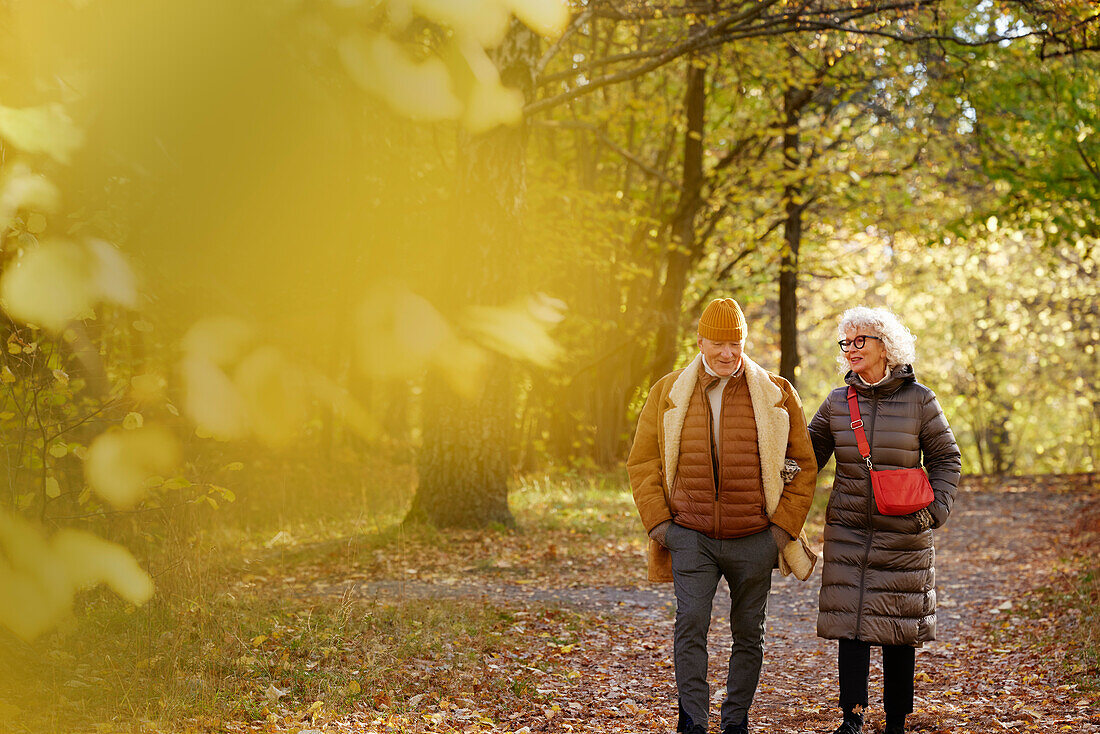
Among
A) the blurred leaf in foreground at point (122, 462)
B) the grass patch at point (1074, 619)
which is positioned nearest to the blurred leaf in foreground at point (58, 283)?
the blurred leaf in foreground at point (122, 462)

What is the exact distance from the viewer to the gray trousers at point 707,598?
4762 millimetres

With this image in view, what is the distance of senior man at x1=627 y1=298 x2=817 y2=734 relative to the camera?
4742mm

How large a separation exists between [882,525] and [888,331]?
0.99m

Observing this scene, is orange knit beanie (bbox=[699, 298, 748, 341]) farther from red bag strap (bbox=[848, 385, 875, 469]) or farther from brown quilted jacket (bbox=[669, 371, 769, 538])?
red bag strap (bbox=[848, 385, 875, 469])

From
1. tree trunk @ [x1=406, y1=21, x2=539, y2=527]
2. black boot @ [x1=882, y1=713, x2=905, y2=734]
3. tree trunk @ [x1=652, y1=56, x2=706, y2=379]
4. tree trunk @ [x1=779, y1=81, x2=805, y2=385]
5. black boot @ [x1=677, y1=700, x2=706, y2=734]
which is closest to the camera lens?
black boot @ [x1=677, y1=700, x2=706, y2=734]

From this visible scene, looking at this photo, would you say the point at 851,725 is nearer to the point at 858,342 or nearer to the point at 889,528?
the point at 889,528

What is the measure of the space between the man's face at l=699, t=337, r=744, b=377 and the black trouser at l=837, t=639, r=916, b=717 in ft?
5.15

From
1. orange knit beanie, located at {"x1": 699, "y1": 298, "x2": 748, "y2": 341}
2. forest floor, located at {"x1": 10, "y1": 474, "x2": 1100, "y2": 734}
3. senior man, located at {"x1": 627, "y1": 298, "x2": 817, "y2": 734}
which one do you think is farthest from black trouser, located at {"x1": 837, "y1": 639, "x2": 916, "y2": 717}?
orange knit beanie, located at {"x1": 699, "y1": 298, "x2": 748, "y2": 341}

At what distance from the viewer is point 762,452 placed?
4.74 meters

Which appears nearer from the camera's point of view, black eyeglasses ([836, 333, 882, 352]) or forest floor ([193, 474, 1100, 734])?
black eyeglasses ([836, 333, 882, 352])

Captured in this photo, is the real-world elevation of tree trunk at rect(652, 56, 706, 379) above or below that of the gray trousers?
above

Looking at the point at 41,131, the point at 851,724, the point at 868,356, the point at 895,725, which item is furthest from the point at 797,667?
the point at 41,131

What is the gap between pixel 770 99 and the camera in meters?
19.0

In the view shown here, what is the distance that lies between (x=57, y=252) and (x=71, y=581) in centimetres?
179
